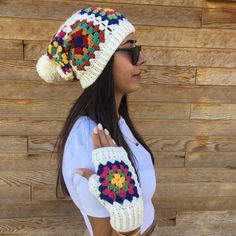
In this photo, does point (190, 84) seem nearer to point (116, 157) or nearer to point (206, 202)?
point (206, 202)

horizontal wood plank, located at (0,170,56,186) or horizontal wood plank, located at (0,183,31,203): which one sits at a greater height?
horizontal wood plank, located at (0,170,56,186)

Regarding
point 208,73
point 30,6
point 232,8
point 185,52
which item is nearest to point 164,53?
point 185,52

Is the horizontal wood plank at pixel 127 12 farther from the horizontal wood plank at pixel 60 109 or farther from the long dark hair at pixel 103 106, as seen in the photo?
the long dark hair at pixel 103 106

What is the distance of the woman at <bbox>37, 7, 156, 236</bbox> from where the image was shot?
133 centimetres

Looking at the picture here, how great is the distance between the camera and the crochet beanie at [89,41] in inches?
62.2

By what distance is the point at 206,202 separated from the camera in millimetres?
3320

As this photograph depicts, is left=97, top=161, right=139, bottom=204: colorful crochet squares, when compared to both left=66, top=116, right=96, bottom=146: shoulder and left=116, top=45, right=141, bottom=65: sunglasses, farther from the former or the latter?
left=116, top=45, right=141, bottom=65: sunglasses

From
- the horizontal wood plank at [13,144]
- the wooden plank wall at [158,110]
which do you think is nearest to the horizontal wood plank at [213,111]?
the wooden plank wall at [158,110]

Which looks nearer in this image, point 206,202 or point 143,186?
point 143,186

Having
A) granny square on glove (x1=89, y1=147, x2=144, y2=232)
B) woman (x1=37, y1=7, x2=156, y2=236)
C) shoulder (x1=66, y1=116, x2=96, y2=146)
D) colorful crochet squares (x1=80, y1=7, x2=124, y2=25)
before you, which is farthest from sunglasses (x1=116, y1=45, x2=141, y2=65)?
granny square on glove (x1=89, y1=147, x2=144, y2=232)

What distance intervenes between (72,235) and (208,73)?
1687mm

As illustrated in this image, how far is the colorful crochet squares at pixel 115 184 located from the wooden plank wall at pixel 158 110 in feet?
→ 5.15

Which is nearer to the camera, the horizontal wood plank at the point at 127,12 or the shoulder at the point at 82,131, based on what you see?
the shoulder at the point at 82,131

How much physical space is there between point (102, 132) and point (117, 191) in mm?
230
